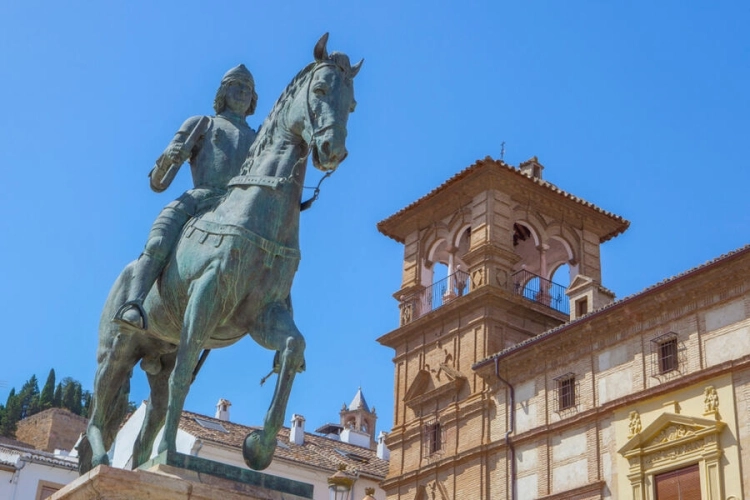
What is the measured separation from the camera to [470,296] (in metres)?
36.2

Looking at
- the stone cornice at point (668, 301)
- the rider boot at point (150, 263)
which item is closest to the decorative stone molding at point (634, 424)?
the stone cornice at point (668, 301)

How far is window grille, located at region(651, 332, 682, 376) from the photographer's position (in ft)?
93.9

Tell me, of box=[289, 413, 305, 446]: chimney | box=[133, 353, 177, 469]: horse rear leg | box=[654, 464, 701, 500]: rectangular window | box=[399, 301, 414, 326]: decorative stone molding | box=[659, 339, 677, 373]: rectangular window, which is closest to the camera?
box=[133, 353, 177, 469]: horse rear leg

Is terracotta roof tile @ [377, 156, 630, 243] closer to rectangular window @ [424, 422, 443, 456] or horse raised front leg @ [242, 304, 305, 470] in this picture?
rectangular window @ [424, 422, 443, 456]

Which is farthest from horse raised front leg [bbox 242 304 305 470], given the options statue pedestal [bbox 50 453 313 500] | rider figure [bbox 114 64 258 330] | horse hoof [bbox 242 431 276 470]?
rider figure [bbox 114 64 258 330]

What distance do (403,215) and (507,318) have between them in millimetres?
6978

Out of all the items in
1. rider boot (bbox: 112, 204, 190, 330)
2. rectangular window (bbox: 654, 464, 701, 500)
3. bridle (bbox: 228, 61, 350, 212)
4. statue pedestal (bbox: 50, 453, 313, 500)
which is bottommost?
statue pedestal (bbox: 50, 453, 313, 500)

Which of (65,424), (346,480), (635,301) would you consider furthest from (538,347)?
(65,424)

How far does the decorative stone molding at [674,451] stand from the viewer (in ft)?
86.6

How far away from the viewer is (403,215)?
41.4 m

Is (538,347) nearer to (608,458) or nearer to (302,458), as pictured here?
(608,458)

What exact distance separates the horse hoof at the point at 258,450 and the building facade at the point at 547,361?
21.2m

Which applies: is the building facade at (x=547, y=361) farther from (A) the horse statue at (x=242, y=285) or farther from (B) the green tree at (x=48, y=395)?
(B) the green tree at (x=48, y=395)

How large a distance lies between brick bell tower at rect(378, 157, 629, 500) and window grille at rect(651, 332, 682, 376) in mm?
4745
